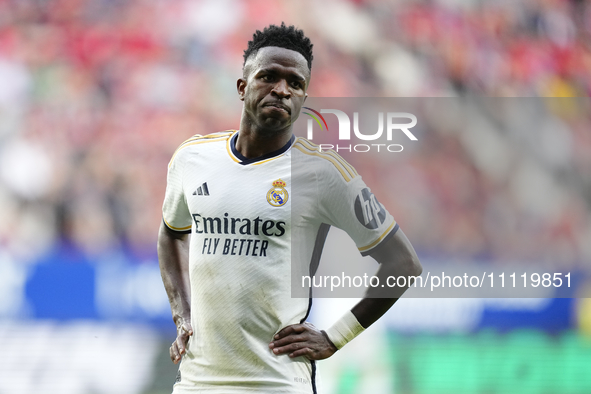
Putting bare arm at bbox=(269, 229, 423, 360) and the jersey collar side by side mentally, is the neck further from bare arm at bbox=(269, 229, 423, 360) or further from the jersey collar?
bare arm at bbox=(269, 229, 423, 360)

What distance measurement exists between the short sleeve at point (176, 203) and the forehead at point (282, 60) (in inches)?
20.6

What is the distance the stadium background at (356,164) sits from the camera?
5.65 meters

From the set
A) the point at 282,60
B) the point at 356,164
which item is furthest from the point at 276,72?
the point at 356,164

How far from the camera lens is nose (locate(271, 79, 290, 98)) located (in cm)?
243

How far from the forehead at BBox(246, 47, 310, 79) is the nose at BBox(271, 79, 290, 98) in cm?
6

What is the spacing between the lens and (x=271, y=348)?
2.37m

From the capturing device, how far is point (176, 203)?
2693mm

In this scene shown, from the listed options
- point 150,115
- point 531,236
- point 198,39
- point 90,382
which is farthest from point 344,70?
point 90,382

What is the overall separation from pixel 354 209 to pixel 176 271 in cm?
83

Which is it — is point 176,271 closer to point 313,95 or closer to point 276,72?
point 276,72

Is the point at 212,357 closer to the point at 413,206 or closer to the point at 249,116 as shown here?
the point at 249,116

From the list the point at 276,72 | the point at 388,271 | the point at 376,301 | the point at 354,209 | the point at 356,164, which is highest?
the point at 356,164

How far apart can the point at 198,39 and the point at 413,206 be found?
302 cm

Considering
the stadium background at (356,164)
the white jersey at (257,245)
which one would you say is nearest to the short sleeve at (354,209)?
the white jersey at (257,245)
